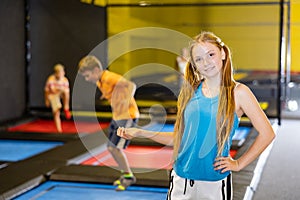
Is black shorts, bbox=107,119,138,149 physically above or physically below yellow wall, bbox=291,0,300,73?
below

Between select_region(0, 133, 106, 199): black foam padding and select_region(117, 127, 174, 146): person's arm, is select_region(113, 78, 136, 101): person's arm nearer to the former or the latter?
select_region(0, 133, 106, 199): black foam padding

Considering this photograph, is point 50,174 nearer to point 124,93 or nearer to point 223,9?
point 124,93

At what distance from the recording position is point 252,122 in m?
1.97

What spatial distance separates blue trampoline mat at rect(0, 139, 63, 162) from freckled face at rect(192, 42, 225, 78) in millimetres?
4243

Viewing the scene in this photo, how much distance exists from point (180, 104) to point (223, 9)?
14.1m

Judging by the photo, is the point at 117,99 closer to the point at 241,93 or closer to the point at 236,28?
the point at 241,93

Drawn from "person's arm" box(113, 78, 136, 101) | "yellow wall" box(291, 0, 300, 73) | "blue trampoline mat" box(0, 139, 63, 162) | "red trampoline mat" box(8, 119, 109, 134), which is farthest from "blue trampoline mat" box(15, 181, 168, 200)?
"yellow wall" box(291, 0, 300, 73)

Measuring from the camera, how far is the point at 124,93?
166 inches

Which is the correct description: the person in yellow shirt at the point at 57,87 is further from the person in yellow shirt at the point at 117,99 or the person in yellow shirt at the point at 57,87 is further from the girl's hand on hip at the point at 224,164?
the girl's hand on hip at the point at 224,164

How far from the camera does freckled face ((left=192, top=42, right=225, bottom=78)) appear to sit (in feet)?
6.50

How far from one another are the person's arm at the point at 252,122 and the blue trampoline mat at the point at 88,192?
2192 mm

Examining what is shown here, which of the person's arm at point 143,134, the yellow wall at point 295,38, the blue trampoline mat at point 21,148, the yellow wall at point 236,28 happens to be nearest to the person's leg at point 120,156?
the blue trampoline mat at point 21,148

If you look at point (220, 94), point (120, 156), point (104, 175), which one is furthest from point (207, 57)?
point (104, 175)

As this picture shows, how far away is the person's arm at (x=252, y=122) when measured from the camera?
196 cm
